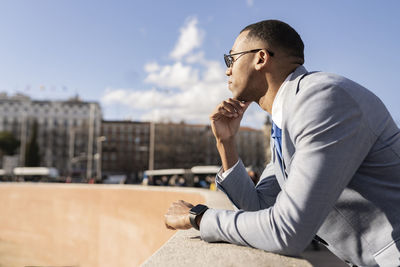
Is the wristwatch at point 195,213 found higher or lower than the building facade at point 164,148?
higher

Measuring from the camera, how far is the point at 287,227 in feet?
4.14

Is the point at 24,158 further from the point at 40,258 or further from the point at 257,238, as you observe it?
the point at 257,238

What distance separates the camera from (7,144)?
73062 mm

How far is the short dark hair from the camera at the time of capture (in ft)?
5.64

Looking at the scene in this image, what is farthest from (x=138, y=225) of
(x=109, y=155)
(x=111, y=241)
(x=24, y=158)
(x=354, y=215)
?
(x=109, y=155)

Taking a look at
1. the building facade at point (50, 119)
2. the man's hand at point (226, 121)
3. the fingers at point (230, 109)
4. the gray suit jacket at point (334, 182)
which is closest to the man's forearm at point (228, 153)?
the man's hand at point (226, 121)

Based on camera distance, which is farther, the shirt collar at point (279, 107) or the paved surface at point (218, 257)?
the shirt collar at point (279, 107)

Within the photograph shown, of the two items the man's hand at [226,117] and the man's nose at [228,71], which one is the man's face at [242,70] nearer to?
the man's nose at [228,71]

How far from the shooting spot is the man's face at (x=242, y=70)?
5.96 feet

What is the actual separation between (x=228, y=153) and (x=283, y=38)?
658mm

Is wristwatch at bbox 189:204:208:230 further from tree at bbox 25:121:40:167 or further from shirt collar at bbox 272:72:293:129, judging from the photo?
tree at bbox 25:121:40:167

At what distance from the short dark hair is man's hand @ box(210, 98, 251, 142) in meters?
0.50

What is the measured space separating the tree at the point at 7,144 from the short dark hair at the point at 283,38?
79434mm

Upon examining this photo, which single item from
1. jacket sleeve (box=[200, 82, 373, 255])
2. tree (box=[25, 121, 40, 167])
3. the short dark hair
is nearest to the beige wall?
the short dark hair
